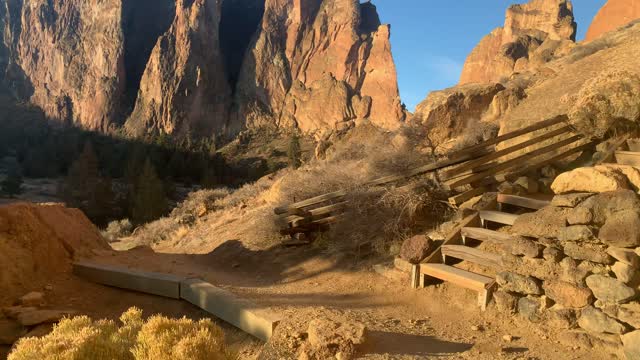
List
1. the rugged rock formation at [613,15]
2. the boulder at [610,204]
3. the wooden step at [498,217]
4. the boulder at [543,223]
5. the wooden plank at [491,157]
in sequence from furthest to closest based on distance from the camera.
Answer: the rugged rock formation at [613,15] → the wooden plank at [491,157] → the wooden step at [498,217] → the boulder at [543,223] → the boulder at [610,204]

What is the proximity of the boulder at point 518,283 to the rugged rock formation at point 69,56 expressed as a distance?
88416 millimetres

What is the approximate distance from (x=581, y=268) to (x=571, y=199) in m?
0.83

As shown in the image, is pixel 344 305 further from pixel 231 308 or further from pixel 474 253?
pixel 474 253

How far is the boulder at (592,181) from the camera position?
187 inches

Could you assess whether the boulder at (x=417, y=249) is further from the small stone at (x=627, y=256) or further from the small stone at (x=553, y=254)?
the small stone at (x=627, y=256)

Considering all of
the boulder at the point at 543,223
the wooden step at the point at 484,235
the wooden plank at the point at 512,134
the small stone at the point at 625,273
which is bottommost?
the small stone at the point at 625,273

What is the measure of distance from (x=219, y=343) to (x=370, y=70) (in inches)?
3113

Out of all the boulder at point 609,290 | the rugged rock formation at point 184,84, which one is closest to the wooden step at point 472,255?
the boulder at point 609,290

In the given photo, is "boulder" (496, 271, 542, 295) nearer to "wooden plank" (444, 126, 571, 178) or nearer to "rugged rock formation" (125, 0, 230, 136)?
"wooden plank" (444, 126, 571, 178)

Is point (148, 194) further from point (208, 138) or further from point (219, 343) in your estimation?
point (208, 138)

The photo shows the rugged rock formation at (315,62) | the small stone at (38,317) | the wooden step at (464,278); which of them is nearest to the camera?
the wooden step at (464,278)

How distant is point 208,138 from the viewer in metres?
78.8

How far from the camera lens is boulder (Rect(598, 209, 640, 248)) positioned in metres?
3.93

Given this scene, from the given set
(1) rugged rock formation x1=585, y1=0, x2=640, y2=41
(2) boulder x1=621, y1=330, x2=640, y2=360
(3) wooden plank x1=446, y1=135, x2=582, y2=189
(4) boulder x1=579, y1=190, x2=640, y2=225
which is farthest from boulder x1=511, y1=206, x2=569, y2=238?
(1) rugged rock formation x1=585, y1=0, x2=640, y2=41
